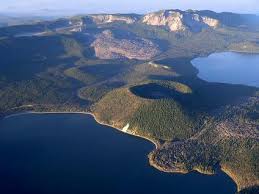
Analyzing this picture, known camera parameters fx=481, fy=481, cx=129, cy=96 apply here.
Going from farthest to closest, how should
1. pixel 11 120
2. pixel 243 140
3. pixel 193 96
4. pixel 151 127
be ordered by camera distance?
pixel 193 96 < pixel 11 120 < pixel 151 127 < pixel 243 140

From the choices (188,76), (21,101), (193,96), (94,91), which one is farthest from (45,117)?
(188,76)

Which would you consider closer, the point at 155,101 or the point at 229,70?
the point at 155,101

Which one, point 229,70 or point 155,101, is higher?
point 155,101

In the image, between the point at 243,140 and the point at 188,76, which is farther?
the point at 188,76

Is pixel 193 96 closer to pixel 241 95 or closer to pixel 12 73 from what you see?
pixel 241 95

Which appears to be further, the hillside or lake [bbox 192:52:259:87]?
lake [bbox 192:52:259:87]

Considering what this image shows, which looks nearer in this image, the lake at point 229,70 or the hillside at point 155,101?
the hillside at point 155,101

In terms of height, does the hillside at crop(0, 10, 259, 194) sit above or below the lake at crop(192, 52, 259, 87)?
above

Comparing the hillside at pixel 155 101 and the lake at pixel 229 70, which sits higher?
the hillside at pixel 155 101
